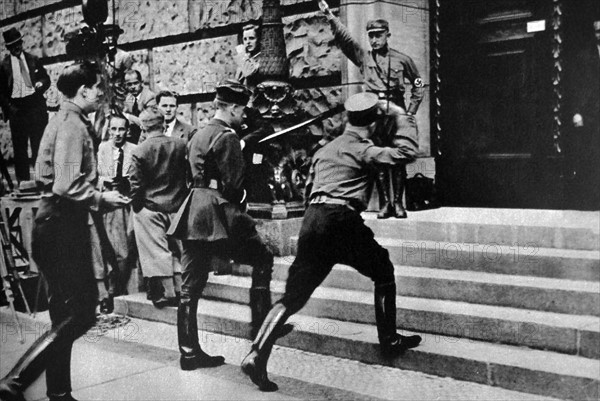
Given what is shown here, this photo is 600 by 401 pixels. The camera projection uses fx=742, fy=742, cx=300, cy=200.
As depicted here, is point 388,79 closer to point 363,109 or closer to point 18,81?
point 363,109

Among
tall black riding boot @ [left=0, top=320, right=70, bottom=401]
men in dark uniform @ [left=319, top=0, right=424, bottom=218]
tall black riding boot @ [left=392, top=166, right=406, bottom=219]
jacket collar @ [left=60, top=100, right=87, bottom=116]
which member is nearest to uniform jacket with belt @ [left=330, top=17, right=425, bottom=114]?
men in dark uniform @ [left=319, top=0, right=424, bottom=218]

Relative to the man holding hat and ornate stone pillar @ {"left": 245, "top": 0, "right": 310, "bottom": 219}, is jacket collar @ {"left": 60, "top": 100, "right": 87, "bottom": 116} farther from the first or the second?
ornate stone pillar @ {"left": 245, "top": 0, "right": 310, "bottom": 219}

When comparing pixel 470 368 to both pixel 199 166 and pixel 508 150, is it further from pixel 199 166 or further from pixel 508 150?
pixel 199 166

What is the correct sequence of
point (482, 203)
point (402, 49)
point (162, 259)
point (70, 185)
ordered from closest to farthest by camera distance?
1. point (402, 49)
2. point (482, 203)
3. point (70, 185)
4. point (162, 259)

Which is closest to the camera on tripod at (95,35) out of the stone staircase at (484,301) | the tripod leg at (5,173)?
the tripod leg at (5,173)

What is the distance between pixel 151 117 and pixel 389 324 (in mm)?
2822

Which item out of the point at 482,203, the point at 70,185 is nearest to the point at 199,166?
the point at 70,185

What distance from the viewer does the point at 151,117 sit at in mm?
6332

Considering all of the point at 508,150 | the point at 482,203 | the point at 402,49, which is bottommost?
the point at 482,203

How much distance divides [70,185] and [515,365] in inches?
138

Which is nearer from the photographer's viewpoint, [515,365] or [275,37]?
[515,365]

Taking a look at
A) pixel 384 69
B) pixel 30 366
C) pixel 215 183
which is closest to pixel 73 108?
pixel 215 183

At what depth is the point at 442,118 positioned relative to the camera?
5684 millimetres

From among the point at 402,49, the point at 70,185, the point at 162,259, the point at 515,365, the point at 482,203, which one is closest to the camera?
the point at 515,365
